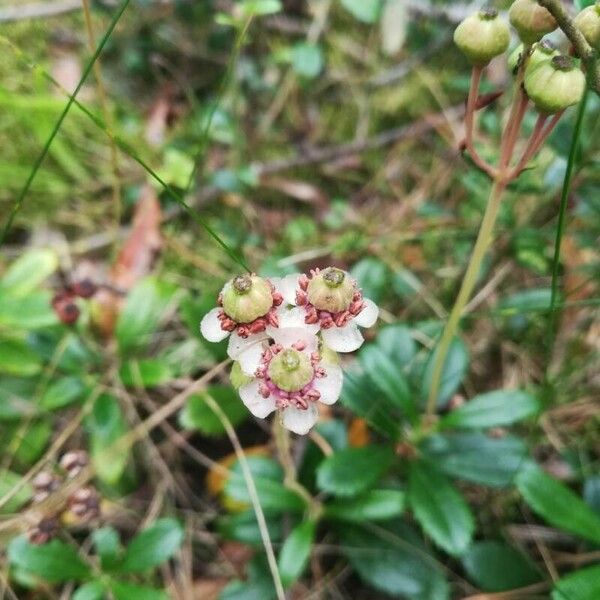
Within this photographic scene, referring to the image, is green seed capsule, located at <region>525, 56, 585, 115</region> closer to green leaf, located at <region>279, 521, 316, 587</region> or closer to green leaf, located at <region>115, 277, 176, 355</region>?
green leaf, located at <region>279, 521, 316, 587</region>

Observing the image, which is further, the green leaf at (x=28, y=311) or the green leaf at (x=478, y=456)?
the green leaf at (x=28, y=311)

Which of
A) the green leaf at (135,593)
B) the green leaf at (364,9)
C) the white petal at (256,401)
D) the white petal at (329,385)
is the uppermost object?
the green leaf at (364,9)

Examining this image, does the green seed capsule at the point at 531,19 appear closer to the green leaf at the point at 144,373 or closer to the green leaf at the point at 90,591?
the green leaf at the point at 144,373

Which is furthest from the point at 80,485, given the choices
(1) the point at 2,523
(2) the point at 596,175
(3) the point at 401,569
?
(2) the point at 596,175

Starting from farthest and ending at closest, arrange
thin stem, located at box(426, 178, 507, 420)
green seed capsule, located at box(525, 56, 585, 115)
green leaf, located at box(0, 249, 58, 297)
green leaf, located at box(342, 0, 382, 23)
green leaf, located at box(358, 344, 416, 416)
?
green leaf, located at box(342, 0, 382, 23)
green leaf, located at box(0, 249, 58, 297)
green leaf, located at box(358, 344, 416, 416)
thin stem, located at box(426, 178, 507, 420)
green seed capsule, located at box(525, 56, 585, 115)

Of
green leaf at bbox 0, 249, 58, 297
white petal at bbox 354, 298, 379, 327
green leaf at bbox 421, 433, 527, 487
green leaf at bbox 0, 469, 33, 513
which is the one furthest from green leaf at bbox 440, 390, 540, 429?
green leaf at bbox 0, 249, 58, 297

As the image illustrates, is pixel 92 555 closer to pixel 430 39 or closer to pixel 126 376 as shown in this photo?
pixel 126 376

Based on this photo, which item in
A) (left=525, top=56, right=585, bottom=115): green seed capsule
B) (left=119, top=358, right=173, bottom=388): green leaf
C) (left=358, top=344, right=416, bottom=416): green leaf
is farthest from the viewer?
(left=119, top=358, right=173, bottom=388): green leaf

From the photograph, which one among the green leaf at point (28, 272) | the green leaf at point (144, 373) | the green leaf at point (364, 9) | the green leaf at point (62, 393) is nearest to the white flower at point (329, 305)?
the green leaf at point (144, 373)
